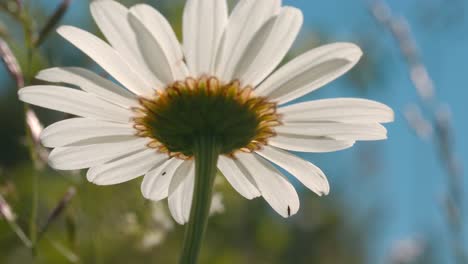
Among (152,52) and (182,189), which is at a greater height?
(152,52)

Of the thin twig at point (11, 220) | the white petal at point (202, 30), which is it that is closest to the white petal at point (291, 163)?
the white petal at point (202, 30)

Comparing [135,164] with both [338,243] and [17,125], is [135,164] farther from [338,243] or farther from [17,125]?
[17,125]

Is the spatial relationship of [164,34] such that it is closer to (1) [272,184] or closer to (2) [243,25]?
(2) [243,25]

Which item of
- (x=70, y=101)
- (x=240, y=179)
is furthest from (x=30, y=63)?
(x=240, y=179)

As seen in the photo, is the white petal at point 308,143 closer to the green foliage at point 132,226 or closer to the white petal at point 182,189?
the white petal at point 182,189

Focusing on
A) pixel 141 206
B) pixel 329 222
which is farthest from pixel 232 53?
pixel 329 222

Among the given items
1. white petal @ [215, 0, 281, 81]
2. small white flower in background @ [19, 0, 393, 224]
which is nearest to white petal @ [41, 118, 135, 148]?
small white flower in background @ [19, 0, 393, 224]
